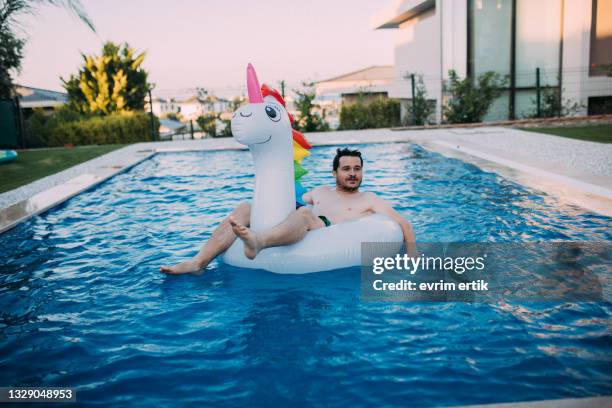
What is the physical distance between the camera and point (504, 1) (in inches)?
656

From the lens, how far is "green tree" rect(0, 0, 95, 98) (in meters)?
10.9

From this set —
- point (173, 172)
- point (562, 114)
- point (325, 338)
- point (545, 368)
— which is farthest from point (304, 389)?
point (562, 114)

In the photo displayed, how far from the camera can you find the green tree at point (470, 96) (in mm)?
15875

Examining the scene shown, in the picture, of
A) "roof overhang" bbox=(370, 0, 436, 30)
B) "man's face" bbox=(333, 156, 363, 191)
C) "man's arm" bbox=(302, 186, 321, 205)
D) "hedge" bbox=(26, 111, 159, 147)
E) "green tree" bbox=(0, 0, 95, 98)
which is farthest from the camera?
"roof overhang" bbox=(370, 0, 436, 30)

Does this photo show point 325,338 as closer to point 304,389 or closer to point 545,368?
point 304,389

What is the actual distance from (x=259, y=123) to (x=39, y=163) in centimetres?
934

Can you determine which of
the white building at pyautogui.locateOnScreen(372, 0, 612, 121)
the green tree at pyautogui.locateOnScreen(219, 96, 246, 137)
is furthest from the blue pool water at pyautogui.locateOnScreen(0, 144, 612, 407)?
the white building at pyautogui.locateOnScreen(372, 0, 612, 121)

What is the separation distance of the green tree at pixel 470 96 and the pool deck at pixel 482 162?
116cm

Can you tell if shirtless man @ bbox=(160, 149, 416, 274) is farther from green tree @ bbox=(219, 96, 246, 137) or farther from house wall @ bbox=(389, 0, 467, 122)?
house wall @ bbox=(389, 0, 467, 122)

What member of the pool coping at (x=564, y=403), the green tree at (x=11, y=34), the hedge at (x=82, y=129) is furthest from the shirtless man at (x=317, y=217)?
the hedge at (x=82, y=129)

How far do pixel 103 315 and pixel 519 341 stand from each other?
2.72 m

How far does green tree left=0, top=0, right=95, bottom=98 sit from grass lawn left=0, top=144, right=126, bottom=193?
278 centimetres

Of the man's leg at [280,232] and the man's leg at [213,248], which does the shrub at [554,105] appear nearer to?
the man's leg at [280,232]

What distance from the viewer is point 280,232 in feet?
13.5
